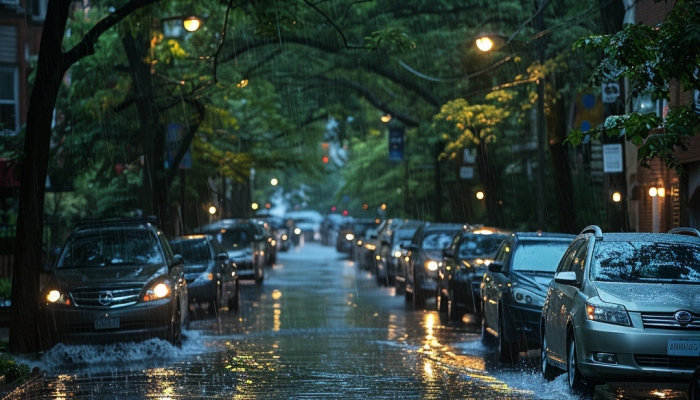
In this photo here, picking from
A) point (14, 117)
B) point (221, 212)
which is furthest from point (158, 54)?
point (221, 212)

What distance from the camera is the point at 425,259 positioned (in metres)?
26.1

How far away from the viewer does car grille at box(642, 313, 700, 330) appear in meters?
10.8

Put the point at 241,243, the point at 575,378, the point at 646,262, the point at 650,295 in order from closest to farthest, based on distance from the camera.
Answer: the point at 650,295
the point at 575,378
the point at 646,262
the point at 241,243

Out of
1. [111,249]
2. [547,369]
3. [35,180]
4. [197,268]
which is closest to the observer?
[547,369]

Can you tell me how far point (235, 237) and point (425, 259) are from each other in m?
8.96

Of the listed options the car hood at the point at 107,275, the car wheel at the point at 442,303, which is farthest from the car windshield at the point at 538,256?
the car wheel at the point at 442,303

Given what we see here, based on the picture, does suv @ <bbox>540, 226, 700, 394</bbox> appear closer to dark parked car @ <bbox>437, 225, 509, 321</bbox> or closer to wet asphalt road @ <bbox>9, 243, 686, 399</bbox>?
wet asphalt road @ <bbox>9, 243, 686, 399</bbox>

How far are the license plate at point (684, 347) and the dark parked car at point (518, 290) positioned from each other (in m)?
4.54

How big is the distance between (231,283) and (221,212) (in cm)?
3338

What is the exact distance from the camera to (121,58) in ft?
97.0

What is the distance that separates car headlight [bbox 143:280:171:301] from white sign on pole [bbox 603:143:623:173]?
8.56m

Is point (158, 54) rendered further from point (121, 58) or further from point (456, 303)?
point (456, 303)

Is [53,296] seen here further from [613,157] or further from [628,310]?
[613,157]

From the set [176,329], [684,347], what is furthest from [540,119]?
[684,347]
